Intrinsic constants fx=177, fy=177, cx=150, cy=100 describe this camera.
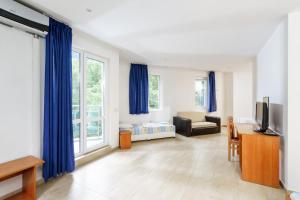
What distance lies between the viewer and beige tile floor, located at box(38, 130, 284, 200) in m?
2.42

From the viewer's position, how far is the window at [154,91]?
657cm

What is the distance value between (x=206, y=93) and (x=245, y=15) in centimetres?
551

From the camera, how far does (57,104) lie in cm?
284

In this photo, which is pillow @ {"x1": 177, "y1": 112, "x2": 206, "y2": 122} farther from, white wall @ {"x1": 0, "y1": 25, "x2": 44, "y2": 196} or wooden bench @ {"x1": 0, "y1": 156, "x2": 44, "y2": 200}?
wooden bench @ {"x1": 0, "y1": 156, "x2": 44, "y2": 200}

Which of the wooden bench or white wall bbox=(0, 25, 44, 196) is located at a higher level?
white wall bbox=(0, 25, 44, 196)

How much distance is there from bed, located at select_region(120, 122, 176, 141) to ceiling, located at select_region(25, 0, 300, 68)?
2.37m

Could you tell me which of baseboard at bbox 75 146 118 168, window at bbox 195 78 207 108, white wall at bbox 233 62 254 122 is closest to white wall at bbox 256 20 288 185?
baseboard at bbox 75 146 118 168

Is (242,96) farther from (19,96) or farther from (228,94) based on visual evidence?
(19,96)

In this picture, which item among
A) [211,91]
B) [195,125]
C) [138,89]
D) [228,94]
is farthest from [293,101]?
[228,94]

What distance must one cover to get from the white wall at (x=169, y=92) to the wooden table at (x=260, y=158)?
3.73 m

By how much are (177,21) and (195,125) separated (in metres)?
4.22

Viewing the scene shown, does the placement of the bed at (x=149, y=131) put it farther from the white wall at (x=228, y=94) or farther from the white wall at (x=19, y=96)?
the white wall at (x=228, y=94)

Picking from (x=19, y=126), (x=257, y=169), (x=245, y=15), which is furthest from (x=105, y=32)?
(x=257, y=169)

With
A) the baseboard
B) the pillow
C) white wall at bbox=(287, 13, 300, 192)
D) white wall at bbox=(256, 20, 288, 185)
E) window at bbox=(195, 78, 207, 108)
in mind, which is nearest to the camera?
white wall at bbox=(287, 13, 300, 192)
